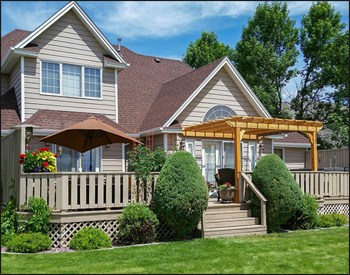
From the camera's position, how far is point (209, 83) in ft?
54.5

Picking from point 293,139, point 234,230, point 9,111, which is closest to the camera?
point 234,230

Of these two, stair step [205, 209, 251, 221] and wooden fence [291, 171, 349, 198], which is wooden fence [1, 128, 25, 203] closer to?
stair step [205, 209, 251, 221]

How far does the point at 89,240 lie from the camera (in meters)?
9.27

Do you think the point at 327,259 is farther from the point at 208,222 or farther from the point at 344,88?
the point at 344,88

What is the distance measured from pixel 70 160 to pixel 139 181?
462cm

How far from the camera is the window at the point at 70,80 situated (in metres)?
14.8

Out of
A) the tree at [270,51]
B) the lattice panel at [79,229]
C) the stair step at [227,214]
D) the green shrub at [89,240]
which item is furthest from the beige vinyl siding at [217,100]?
the tree at [270,51]

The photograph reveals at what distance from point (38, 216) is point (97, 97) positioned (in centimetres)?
715

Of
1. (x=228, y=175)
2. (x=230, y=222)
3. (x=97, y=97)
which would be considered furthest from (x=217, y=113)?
(x=230, y=222)

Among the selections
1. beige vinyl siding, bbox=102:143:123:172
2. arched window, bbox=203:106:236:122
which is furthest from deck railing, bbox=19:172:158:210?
arched window, bbox=203:106:236:122

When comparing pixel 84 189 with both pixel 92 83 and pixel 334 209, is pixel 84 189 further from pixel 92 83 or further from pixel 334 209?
pixel 334 209

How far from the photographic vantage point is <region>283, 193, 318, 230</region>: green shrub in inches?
469

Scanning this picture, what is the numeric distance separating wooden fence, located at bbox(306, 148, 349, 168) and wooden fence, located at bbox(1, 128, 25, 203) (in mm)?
15972

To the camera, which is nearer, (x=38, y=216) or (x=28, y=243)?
(x=28, y=243)
